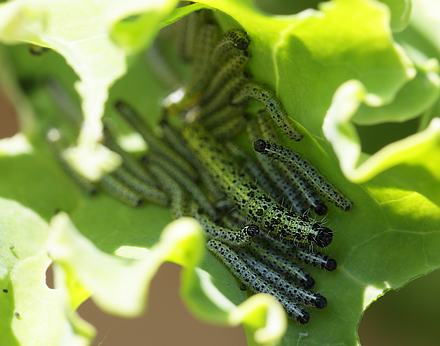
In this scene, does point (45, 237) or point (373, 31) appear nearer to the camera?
point (373, 31)

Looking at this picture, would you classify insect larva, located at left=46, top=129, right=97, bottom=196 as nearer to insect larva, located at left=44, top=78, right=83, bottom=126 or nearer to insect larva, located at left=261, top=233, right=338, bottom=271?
insect larva, located at left=44, top=78, right=83, bottom=126

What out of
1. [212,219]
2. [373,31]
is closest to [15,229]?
[212,219]

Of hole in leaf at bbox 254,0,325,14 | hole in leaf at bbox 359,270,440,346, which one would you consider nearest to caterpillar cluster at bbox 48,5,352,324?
hole in leaf at bbox 254,0,325,14

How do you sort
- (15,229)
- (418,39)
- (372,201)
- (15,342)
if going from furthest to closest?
(418,39)
(15,229)
(372,201)
(15,342)

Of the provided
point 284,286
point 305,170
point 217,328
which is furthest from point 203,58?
point 217,328

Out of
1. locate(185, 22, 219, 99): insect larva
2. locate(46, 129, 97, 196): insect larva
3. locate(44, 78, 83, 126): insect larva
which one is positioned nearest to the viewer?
locate(185, 22, 219, 99): insect larva

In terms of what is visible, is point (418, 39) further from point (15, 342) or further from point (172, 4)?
point (15, 342)

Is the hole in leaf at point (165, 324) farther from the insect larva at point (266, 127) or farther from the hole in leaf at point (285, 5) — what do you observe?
the insect larva at point (266, 127)
